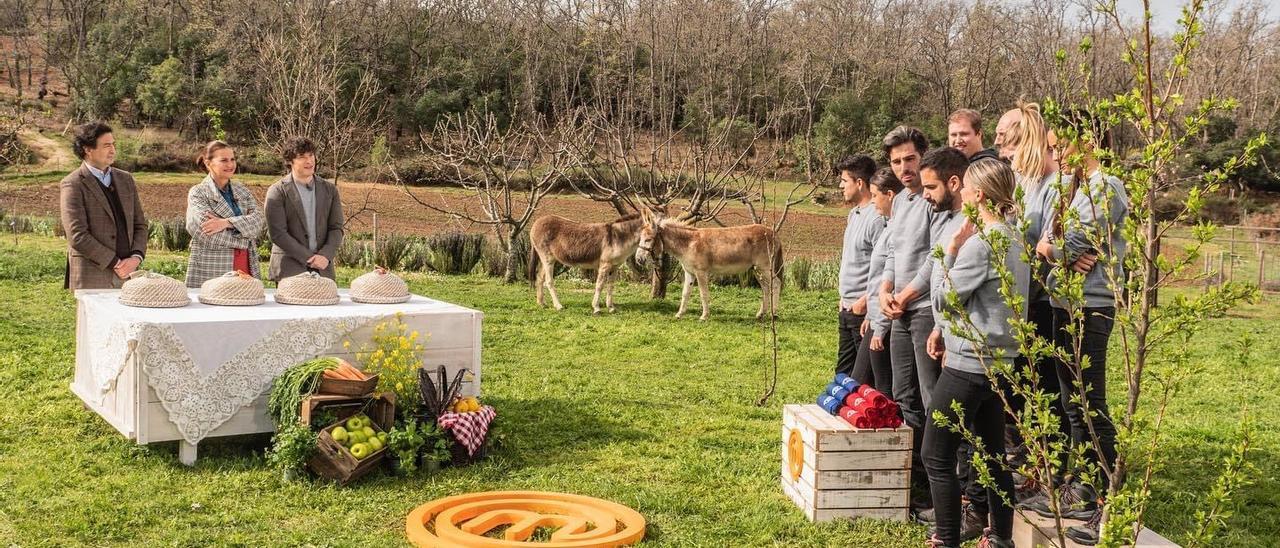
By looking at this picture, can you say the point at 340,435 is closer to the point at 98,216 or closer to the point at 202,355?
the point at 202,355

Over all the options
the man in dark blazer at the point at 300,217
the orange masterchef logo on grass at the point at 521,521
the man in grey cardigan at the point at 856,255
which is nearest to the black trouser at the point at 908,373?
the man in grey cardigan at the point at 856,255

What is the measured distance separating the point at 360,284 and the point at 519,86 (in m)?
35.5

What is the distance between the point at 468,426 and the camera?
5758mm

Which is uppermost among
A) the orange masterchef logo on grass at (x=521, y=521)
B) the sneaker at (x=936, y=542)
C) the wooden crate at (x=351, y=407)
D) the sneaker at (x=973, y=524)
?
the wooden crate at (x=351, y=407)

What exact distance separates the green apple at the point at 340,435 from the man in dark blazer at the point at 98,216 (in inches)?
93.5

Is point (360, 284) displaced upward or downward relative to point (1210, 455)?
upward

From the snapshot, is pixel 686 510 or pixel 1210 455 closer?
pixel 686 510

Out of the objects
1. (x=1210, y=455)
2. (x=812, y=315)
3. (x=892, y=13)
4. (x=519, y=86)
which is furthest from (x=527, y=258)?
(x=892, y=13)

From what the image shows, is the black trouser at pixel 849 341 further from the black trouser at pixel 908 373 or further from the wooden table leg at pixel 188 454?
the wooden table leg at pixel 188 454

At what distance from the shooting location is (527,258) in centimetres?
1625

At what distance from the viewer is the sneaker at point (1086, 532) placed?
411 centimetres

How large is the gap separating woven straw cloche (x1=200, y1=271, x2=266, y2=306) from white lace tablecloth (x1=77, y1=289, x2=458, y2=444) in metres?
0.06

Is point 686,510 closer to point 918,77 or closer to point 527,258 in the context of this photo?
point 527,258

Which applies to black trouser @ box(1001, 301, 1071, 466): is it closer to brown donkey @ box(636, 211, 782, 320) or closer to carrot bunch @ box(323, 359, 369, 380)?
carrot bunch @ box(323, 359, 369, 380)
